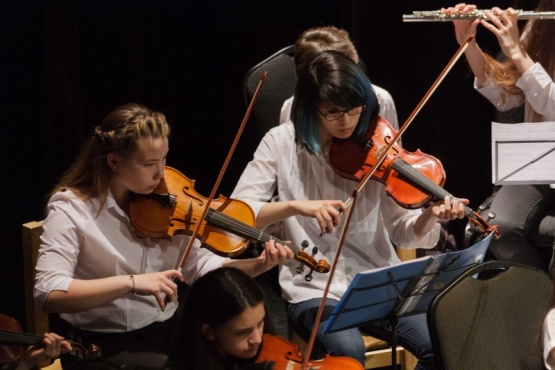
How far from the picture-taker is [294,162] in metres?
2.85

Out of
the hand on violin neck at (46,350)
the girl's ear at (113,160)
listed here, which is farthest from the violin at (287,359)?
the girl's ear at (113,160)

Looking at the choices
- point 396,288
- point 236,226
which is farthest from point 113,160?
point 396,288

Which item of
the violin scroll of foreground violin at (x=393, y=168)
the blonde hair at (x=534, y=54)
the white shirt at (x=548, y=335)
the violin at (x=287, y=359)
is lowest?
the violin at (x=287, y=359)

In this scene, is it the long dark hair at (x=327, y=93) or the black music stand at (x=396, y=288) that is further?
the long dark hair at (x=327, y=93)

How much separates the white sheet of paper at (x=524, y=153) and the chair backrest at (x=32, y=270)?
4.42ft

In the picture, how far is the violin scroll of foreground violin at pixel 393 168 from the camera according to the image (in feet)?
8.87

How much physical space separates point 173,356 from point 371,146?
35.2 inches

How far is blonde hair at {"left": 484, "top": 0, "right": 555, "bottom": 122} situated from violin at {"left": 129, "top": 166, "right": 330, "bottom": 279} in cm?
106

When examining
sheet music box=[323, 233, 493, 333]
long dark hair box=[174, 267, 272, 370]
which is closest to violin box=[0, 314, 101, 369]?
long dark hair box=[174, 267, 272, 370]

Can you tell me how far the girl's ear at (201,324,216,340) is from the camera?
2.25 m

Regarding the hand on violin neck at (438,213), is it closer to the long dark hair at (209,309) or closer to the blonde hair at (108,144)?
the long dark hair at (209,309)

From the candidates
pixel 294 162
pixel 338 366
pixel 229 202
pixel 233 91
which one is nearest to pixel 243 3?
pixel 233 91

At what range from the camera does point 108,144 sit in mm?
2518

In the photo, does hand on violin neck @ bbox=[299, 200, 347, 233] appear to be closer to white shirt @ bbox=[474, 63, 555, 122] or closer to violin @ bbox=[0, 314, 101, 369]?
violin @ bbox=[0, 314, 101, 369]
